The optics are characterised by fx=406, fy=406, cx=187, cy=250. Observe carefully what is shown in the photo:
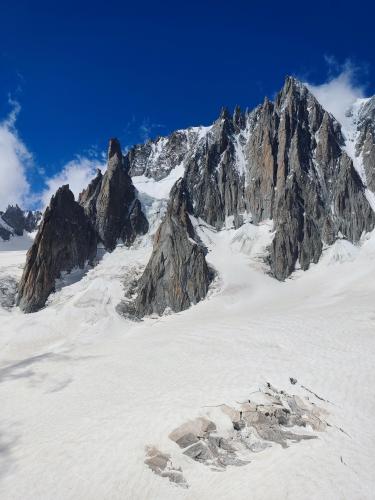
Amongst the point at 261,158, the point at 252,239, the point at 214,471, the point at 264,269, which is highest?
the point at 261,158

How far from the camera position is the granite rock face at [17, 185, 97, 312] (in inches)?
2542

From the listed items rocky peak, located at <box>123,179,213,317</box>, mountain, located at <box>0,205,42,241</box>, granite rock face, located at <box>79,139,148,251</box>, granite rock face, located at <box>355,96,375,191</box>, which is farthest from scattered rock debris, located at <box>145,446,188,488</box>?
mountain, located at <box>0,205,42,241</box>

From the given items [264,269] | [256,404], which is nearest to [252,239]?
[264,269]

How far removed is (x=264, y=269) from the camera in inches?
Result: 2950

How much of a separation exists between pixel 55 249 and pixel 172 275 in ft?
72.1

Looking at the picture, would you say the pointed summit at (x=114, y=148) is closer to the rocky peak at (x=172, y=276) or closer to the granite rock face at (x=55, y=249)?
the granite rock face at (x=55, y=249)

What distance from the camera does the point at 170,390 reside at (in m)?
26.3

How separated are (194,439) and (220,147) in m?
90.2

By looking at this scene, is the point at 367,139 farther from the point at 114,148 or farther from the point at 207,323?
the point at 207,323

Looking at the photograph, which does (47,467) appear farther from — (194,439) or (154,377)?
(154,377)

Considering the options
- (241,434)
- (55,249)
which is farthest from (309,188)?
(241,434)

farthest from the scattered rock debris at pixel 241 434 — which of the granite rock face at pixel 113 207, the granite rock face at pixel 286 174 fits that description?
the granite rock face at pixel 113 207

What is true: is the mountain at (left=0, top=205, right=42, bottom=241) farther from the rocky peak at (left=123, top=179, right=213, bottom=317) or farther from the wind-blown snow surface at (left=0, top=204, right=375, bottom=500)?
the wind-blown snow surface at (left=0, top=204, right=375, bottom=500)

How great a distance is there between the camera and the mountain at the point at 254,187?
2830 inches
